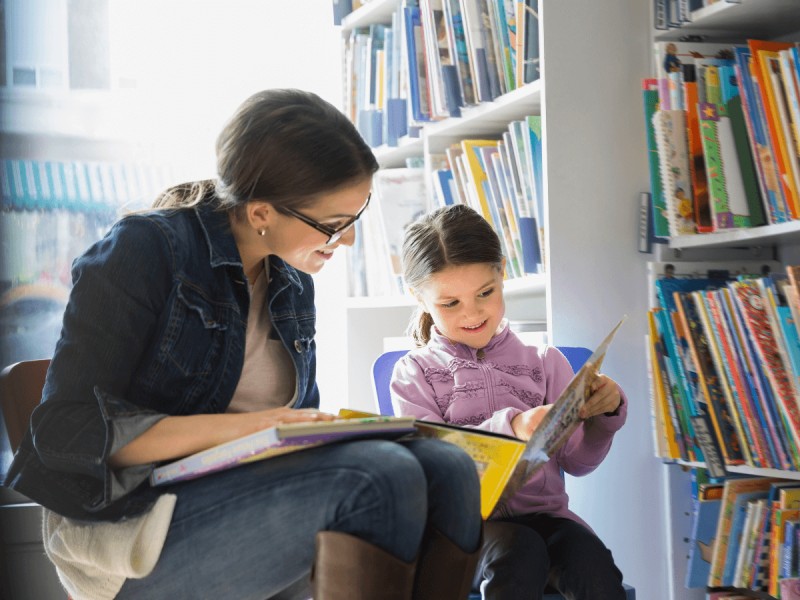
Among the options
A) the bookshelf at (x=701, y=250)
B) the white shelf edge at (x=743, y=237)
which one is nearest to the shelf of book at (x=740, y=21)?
the bookshelf at (x=701, y=250)

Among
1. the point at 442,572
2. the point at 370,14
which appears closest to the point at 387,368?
the point at 442,572

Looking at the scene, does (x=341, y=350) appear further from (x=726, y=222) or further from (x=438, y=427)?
(x=438, y=427)

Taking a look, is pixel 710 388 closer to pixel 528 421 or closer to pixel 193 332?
pixel 528 421

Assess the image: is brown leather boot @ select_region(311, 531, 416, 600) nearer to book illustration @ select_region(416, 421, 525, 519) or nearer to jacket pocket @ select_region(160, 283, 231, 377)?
book illustration @ select_region(416, 421, 525, 519)

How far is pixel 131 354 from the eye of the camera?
108cm

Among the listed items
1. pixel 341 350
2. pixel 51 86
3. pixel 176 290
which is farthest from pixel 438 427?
pixel 51 86

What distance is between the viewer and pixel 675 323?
1.68 metres

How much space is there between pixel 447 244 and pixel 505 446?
54 centimetres

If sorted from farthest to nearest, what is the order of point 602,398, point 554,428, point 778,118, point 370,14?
point 370,14 < point 778,118 < point 602,398 < point 554,428

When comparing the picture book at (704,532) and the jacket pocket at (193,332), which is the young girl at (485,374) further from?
the jacket pocket at (193,332)

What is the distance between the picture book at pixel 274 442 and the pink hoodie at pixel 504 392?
43 cm

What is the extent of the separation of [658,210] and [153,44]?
4.93 feet

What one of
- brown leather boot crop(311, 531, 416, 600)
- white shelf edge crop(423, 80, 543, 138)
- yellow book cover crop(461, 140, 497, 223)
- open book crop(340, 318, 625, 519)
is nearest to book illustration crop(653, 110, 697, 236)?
white shelf edge crop(423, 80, 543, 138)

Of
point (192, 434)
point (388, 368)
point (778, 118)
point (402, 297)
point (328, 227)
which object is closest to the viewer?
point (192, 434)
